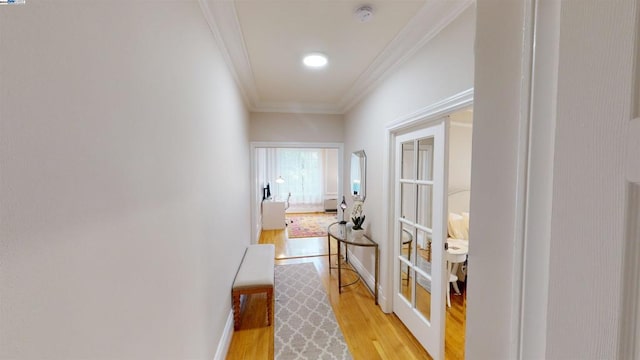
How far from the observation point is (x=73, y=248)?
55cm

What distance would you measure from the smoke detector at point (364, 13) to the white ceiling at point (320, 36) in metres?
0.03

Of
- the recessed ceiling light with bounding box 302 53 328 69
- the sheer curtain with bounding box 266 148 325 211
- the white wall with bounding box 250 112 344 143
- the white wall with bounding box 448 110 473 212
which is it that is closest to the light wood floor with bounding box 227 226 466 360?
the white wall with bounding box 448 110 473 212

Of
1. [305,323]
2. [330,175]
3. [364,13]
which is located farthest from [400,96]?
[330,175]

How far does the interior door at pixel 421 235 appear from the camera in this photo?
181cm

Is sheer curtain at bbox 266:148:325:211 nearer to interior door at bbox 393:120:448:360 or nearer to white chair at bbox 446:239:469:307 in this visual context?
white chair at bbox 446:239:469:307

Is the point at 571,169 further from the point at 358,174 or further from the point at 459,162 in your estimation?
the point at 459,162

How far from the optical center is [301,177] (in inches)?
343

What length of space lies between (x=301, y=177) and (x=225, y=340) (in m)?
6.90

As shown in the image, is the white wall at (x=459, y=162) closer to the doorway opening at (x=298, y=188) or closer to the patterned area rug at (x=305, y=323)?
the patterned area rug at (x=305, y=323)

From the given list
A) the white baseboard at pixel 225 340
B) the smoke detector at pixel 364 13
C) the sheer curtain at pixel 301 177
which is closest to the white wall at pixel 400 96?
the smoke detector at pixel 364 13

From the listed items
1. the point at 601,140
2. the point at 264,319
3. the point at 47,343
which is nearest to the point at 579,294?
the point at 601,140

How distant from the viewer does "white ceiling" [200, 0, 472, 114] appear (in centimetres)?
154

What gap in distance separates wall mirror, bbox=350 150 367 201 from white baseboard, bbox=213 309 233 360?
6.41 feet

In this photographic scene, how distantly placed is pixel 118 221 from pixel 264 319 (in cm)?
213
